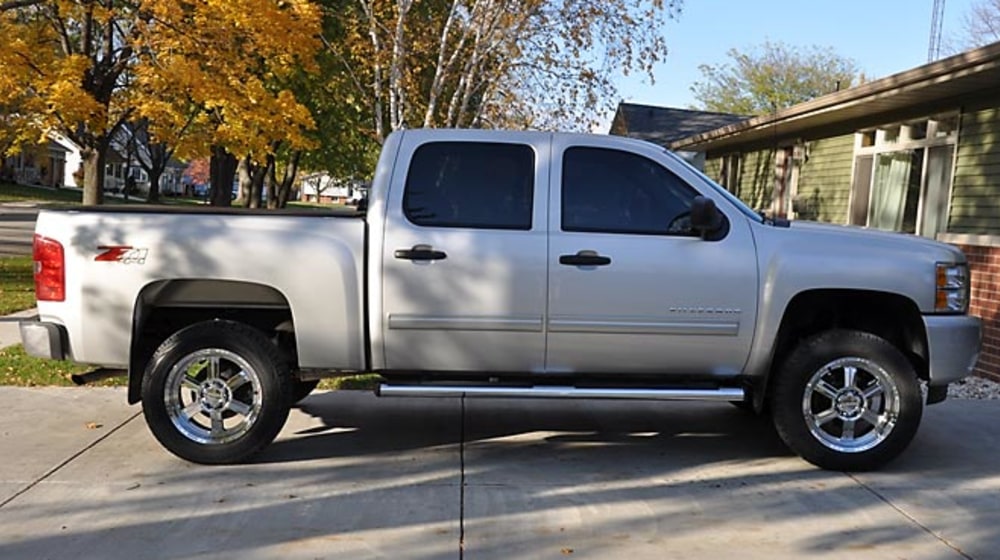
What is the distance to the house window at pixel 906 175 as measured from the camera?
10539 mm

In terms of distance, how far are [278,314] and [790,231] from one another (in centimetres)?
329

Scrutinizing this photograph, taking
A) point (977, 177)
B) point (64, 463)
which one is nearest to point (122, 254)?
point (64, 463)

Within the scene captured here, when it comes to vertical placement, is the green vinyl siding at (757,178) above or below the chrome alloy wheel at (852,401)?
above

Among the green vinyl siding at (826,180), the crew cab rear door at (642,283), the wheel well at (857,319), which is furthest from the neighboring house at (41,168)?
the wheel well at (857,319)

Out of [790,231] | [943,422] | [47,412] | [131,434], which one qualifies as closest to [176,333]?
[131,434]

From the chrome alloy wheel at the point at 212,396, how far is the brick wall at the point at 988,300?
23.5 feet

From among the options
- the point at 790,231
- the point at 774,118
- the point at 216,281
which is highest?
the point at 774,118

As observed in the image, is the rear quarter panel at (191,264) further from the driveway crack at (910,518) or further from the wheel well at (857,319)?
the driveway crack at (910,518)

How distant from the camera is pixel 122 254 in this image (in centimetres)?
513

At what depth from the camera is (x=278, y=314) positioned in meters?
5.55

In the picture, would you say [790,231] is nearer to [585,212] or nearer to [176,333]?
[585,212]

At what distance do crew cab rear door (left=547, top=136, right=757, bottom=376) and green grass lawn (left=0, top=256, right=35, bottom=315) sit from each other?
27.6ft

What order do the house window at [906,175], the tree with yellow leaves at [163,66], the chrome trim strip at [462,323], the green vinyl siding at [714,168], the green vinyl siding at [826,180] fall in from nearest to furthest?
1. the chrome trim strip at [462,323]
2. the house window at [906,175]
3. the tree with yellow leaves at [163,66]
4. the green vinyl siding at [826,180]
5. the green vinyl siding at [714,168]

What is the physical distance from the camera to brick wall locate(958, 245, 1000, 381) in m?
8.62
